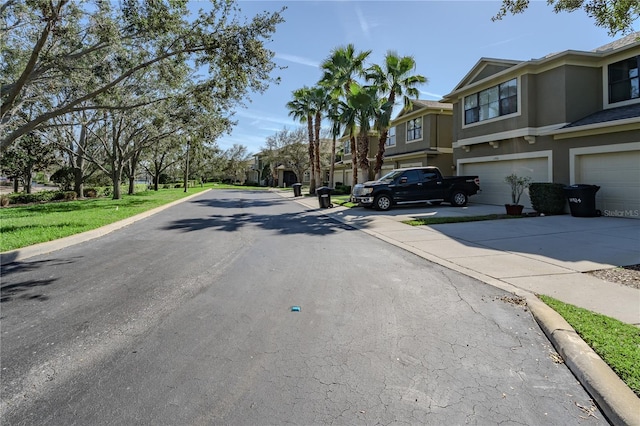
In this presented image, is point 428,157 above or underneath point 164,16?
underneath

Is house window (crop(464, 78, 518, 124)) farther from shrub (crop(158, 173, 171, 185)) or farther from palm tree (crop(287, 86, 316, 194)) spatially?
shrub (crop(158, 173, 171, 185))

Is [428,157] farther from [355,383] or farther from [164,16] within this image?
[355,383]

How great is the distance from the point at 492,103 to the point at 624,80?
5152 millimetres

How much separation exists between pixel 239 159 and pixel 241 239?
2639 inches

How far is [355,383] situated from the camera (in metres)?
3.17

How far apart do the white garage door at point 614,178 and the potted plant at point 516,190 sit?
1861 millimetres

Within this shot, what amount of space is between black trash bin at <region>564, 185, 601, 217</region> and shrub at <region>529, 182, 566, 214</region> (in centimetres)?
64

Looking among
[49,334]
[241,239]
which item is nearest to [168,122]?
→ [241,239]

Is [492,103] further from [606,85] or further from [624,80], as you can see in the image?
[624,80]

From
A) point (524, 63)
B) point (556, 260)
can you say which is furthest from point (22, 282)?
point (524, 63)

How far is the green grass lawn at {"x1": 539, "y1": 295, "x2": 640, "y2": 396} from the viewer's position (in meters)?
3.20

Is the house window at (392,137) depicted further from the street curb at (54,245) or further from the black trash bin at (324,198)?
the street curb at (54,245)

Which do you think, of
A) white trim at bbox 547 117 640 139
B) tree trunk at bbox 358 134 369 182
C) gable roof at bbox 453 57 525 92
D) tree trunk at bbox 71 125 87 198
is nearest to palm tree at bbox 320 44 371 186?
tree trunk at bbox 358 134 369 182

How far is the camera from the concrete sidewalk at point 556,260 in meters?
3.30
